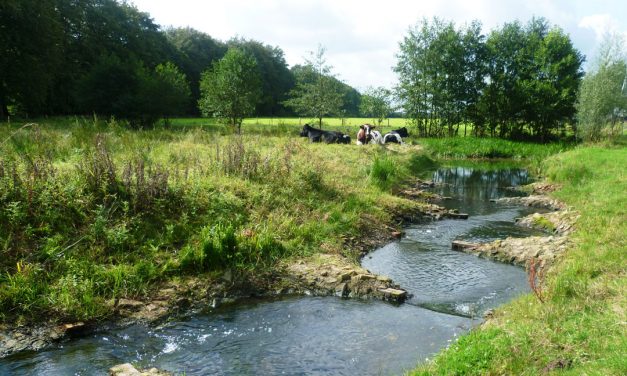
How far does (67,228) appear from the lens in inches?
326

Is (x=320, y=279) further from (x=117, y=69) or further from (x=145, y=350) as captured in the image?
(x=117, y=69)

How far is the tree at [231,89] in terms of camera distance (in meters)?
33.4

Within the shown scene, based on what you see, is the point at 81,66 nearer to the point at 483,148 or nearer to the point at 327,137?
the point at 327,137

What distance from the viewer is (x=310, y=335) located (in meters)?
6.64

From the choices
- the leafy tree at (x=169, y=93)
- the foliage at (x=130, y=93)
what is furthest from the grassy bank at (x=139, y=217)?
the leafy tree at (x=169, y=93)

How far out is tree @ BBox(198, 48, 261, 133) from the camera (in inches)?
1316

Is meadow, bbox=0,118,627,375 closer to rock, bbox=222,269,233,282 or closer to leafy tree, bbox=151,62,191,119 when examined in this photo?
rock, bbox=222,269,233,282

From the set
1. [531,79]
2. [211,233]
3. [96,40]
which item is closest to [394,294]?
[211,233]

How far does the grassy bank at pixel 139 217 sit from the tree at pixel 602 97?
24686 millimetres

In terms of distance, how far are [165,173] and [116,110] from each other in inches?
933

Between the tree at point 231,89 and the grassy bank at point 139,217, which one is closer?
the grassy bank at point 139,217

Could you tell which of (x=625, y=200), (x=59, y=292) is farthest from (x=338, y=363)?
(x=625, y=200)

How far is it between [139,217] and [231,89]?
1006 inches

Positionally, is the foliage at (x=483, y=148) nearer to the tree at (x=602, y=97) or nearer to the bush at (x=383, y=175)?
the tree at (x=602, y=97)
